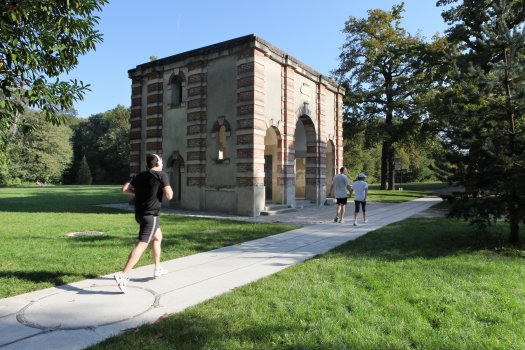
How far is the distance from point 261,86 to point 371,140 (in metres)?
22.3

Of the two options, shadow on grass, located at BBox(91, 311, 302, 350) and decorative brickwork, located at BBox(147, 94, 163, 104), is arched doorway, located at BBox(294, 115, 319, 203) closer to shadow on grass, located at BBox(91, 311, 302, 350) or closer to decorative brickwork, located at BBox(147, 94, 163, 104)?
decorative brickwork, located at BBox(147, 94, 163, 104)

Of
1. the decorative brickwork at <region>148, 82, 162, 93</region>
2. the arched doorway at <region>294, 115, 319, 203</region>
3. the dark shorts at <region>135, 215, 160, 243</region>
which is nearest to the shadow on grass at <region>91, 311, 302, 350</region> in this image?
the dark shorts at <region>135, 215, 160, 243</region>

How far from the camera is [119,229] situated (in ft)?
37.9

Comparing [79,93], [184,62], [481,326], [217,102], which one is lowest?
[481,326]

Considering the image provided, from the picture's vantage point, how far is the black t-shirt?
5.94 metres

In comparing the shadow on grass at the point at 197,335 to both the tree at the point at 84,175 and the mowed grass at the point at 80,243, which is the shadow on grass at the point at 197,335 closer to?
the mowed grass at the point at 80,243

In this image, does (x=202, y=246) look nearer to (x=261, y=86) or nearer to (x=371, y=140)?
(x=261, y=86)

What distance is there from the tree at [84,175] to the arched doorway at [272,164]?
175 feet

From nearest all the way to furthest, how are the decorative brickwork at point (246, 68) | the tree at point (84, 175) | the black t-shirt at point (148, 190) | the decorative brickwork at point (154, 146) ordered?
1. the black t-shirt at point (148, 190)
2. the decorative brickwork at point (246, 68)
3. the decorative brickwork at point (154, 146)
4. the tree at point (84, 175)

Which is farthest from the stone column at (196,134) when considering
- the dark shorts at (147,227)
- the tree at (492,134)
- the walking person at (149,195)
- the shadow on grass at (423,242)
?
the dark shorts at (147,227)

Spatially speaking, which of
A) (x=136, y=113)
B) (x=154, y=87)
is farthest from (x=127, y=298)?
(x=136, y=113)

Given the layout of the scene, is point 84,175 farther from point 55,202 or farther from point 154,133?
point 154,133

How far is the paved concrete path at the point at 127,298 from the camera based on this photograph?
4.08m

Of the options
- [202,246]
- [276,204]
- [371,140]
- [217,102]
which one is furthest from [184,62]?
[371,140]
